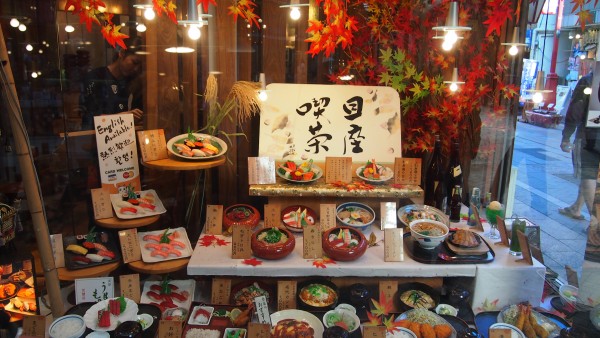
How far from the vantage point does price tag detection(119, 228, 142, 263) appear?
133 inches

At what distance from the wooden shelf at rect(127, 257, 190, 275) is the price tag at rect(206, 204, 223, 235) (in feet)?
1.30

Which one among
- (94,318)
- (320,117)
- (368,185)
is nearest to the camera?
(94,318)

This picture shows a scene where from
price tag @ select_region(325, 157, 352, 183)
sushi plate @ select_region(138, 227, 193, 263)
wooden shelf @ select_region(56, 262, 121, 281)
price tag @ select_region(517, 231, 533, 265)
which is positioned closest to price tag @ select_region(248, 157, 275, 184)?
price tag @ select_region(325, 157, 352, 183)

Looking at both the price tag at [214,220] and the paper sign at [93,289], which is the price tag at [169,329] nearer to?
the paper sign at [93,289]

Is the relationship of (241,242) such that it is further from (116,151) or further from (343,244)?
(116,151)

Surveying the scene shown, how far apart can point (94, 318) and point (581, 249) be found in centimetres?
334

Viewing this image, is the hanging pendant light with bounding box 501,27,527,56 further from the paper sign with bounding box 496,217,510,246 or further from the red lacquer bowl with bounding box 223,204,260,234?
the red lacquer bowl with bounding box 223,204,260,234

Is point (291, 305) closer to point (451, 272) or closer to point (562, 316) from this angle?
point (451, 272)

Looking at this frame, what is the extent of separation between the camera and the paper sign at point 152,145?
3.77m

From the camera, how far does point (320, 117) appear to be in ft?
13.7

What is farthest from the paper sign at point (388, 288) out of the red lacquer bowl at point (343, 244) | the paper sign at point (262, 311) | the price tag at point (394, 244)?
the paper sign at point (262, 311)

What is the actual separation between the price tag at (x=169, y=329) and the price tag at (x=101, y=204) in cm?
126

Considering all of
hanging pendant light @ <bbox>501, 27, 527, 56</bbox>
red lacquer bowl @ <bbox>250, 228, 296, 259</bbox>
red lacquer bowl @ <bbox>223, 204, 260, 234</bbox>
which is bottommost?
red lacquer bowl @ <bbox>250, 228, 296, 259</bbox>

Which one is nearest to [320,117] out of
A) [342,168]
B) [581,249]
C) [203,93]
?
[342,168]
